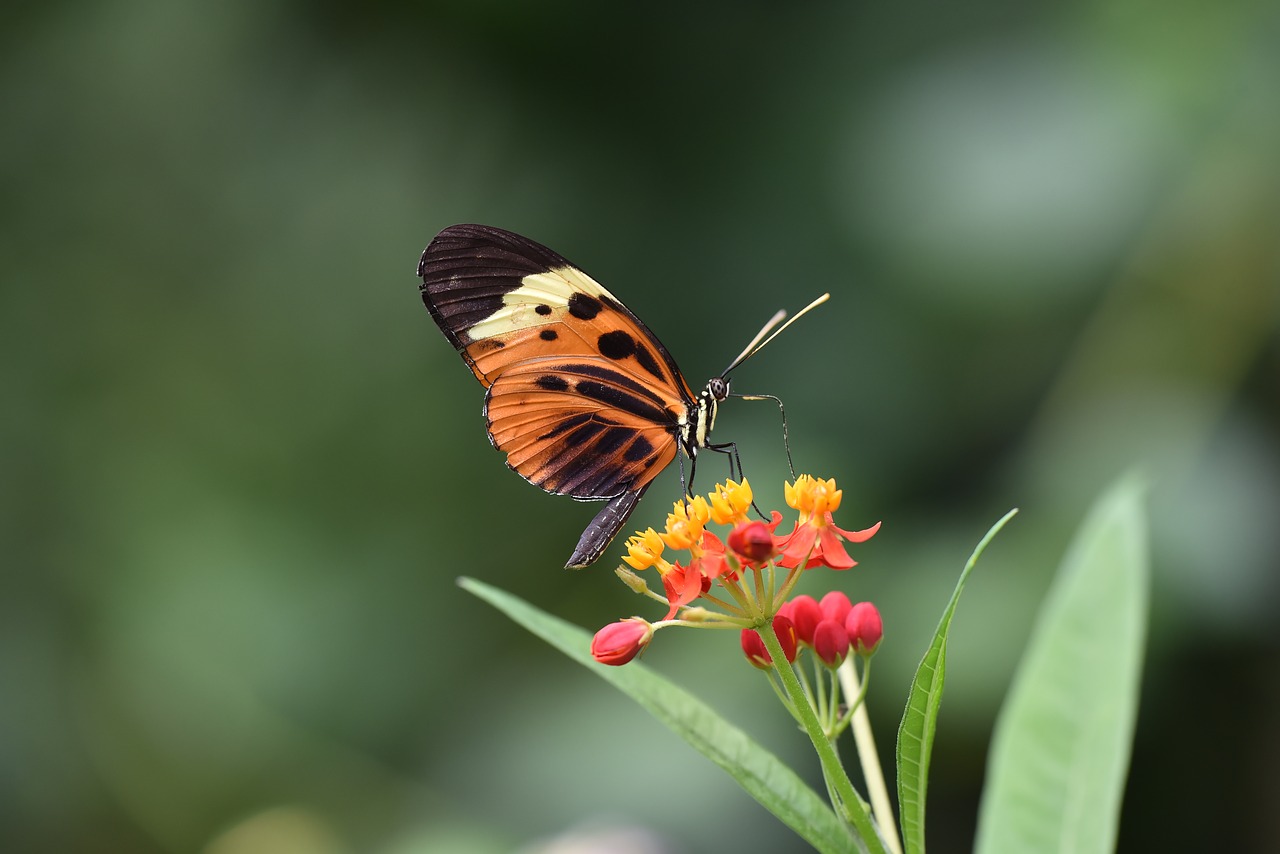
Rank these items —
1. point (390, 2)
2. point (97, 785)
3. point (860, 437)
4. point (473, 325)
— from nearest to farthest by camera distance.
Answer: point (473, 325) → point (860, 437) → point (97, 785) → point (390, 2)

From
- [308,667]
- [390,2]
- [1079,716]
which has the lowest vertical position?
[308,667]

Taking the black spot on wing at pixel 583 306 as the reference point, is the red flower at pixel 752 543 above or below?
below

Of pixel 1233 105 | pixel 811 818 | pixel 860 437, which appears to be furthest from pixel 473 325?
pixel 1233 105

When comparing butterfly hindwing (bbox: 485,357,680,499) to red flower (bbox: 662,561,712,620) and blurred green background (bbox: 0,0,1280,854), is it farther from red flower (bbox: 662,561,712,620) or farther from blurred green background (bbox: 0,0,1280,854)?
blurred green background (bbox: 0,0,1280,854)

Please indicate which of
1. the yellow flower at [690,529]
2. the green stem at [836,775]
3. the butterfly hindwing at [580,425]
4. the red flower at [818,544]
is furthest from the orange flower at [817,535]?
the butterfly hindwing at [580,425]

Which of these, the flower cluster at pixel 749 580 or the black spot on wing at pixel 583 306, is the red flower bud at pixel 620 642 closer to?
the flower cluster at pixel 749 580

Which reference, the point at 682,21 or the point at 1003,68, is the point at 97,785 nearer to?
the point at 682,21
